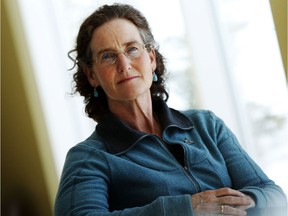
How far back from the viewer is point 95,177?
1.30 meters

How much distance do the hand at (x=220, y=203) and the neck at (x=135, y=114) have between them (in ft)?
1.11

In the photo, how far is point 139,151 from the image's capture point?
140 cm

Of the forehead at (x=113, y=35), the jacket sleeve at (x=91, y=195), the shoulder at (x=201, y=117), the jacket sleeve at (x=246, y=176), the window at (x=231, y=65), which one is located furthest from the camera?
the window at (x=231, y=65)

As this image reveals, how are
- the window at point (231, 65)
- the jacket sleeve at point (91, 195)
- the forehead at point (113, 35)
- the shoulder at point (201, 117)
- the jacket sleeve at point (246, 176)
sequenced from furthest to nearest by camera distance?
1. the window at point (231, 65)
2. the shoulder at point (201, 117)
3. the forehead at point (113, 35)
4. the jacket sleeve at point (246, 176)
5. the jacket sleeve at point (91, 195)

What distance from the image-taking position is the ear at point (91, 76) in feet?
5.04

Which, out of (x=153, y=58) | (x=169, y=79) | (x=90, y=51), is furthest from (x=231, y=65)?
(x=90, y=51)

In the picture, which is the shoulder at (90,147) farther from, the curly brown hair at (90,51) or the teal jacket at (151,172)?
the curly brown hair at (90,51)

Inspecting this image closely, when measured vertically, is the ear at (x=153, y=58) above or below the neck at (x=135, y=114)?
above

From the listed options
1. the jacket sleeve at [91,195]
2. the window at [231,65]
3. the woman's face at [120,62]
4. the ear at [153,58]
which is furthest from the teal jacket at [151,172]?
the window at [231,65]

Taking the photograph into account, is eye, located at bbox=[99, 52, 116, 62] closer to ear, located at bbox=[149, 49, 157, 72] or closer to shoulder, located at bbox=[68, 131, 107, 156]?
ear, located at bbox=[149, 49, 157, 72]

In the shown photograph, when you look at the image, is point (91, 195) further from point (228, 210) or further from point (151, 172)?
point (228, 210)

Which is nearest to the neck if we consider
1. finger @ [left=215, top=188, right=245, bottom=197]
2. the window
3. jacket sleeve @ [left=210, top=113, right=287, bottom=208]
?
jacket sleeve @ [left=210, top=113, right=287, bottom=208]

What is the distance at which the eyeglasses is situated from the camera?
145 cm

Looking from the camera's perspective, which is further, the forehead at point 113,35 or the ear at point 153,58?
the ear at point 153,58
